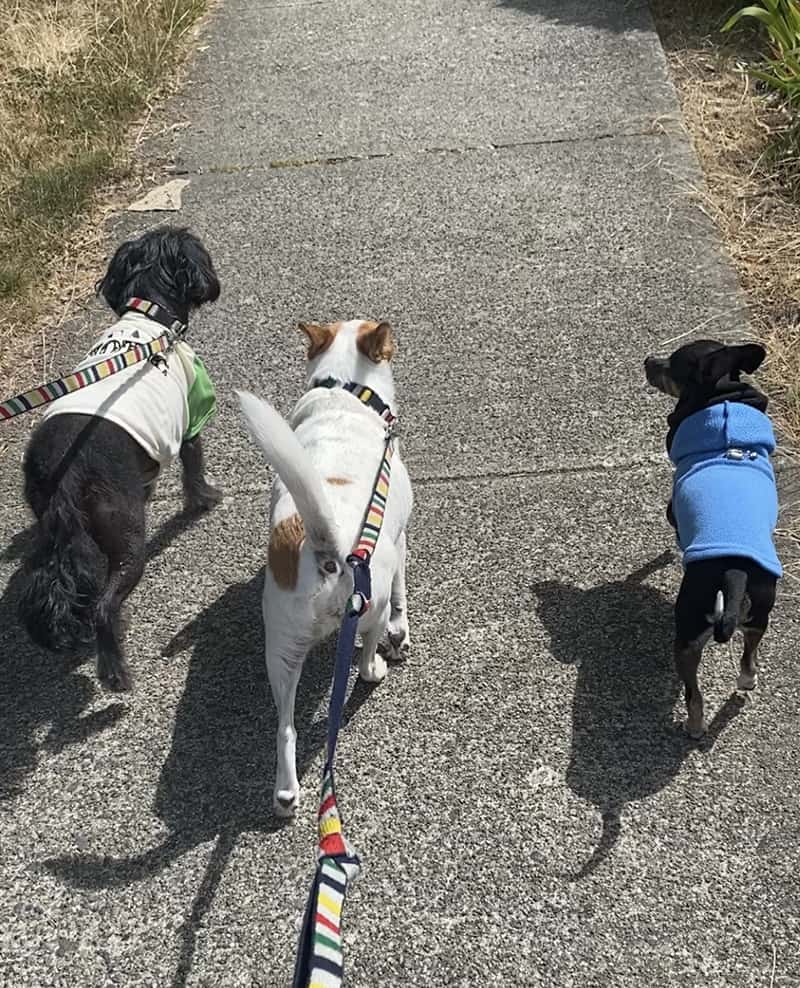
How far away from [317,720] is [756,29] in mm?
6022

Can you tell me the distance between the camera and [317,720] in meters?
3.09

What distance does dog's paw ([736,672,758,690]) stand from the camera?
9.64ft

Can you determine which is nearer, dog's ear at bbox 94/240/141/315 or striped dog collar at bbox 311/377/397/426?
striped dog collar at bbox 311/377/397/426

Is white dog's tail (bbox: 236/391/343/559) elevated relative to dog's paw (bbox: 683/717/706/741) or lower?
elevated

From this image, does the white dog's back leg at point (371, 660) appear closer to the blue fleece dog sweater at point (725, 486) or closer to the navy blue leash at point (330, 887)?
the navy blue leash at point (330, 887)

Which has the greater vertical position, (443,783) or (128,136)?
(128,136)

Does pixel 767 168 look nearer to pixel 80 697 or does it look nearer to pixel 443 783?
pixel 443 783

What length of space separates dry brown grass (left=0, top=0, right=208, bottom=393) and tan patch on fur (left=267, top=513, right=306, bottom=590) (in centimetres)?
247

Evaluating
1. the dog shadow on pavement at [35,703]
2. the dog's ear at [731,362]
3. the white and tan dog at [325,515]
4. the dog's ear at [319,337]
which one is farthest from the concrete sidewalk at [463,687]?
the dog's ear at [319,337]

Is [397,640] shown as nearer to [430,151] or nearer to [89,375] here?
[89,375]

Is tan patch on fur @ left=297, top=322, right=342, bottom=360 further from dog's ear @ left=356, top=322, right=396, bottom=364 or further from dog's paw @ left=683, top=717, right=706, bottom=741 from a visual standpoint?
dog's paw @ left=683, top=717, right=706, bottom=741

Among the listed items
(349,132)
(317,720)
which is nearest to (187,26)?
(349,132)

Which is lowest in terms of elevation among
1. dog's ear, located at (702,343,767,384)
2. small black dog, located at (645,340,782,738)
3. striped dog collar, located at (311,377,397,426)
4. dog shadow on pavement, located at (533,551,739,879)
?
dog shadow on pavement, located at (533,551,739,879)

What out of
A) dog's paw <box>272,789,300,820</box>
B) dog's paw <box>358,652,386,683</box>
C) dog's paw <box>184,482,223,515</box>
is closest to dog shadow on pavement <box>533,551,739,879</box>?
dog's paw <box>358,652,386,683</box>
